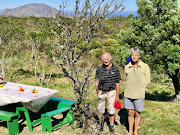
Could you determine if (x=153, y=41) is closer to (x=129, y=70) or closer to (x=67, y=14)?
(x=129, y=70)

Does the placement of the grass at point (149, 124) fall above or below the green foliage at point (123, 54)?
below

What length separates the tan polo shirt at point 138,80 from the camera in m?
3.25

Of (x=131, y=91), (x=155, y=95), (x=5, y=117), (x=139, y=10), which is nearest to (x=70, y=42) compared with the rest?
(x=131, y=91)

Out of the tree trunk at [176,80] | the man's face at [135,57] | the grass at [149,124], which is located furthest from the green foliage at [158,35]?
the man's face at [135,57]

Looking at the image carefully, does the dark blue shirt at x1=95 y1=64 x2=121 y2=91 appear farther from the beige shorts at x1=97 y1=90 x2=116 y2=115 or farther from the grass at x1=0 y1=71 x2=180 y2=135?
the grass at x1=0 y1=71 x2=180 y2=135

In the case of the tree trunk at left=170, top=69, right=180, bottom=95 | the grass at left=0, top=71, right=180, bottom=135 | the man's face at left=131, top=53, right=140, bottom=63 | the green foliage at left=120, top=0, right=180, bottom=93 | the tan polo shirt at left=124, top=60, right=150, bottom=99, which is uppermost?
the green foliage at left=120, top=0, right=180, bottom=93

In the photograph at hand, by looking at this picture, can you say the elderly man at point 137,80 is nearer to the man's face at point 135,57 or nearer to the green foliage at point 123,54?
the man's face at point 135,57

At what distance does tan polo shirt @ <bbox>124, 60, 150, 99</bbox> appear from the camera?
3.25m

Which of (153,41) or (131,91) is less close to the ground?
(153,41)

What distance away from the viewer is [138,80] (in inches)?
128

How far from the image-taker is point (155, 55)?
659cm

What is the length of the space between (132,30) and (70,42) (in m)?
4.22

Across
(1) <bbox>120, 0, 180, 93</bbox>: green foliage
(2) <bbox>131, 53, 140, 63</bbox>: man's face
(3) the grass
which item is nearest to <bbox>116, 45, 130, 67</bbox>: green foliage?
(1) <bbox>120, 0, 180, 93</bbox>: green foliage

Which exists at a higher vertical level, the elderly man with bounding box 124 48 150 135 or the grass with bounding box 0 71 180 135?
the elderly man with bounding box 124 48 150 135
